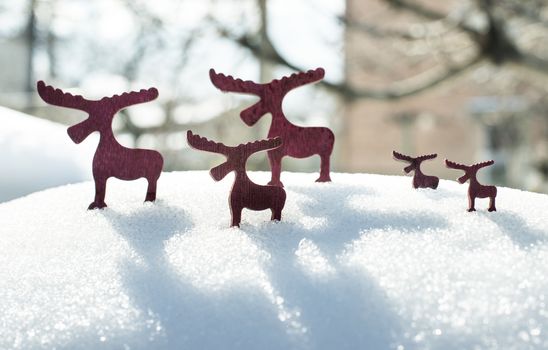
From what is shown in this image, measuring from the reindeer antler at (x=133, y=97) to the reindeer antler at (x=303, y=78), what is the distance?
0.93ft

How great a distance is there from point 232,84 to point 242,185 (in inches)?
12.5

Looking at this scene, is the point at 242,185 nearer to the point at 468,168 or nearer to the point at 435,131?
the point at 468,168

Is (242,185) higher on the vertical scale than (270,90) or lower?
lower

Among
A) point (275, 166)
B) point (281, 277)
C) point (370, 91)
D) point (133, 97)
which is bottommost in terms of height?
point (281, 277)

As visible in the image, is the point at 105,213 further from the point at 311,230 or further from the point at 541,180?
the point at 541,180

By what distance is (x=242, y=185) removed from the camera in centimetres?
109

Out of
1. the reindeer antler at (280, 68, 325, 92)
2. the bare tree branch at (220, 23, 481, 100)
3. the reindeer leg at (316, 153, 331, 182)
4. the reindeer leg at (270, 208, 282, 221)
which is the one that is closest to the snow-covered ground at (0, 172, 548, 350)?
the reindeer leg at (270, 208, 282, 221)

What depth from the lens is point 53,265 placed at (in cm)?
93

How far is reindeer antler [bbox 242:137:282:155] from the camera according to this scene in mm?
1113

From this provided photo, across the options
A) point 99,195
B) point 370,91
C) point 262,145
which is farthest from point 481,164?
point 370,91

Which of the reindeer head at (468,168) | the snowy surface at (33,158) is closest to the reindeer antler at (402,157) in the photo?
the reindeer head at (468,168)

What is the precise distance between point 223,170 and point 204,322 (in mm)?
403

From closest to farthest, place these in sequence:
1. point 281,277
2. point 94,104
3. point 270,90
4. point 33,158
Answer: point 281,277, point 94,104, point 270,90, point 33,158

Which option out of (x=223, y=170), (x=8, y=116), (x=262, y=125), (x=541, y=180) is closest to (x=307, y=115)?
(x=262, y=125)
